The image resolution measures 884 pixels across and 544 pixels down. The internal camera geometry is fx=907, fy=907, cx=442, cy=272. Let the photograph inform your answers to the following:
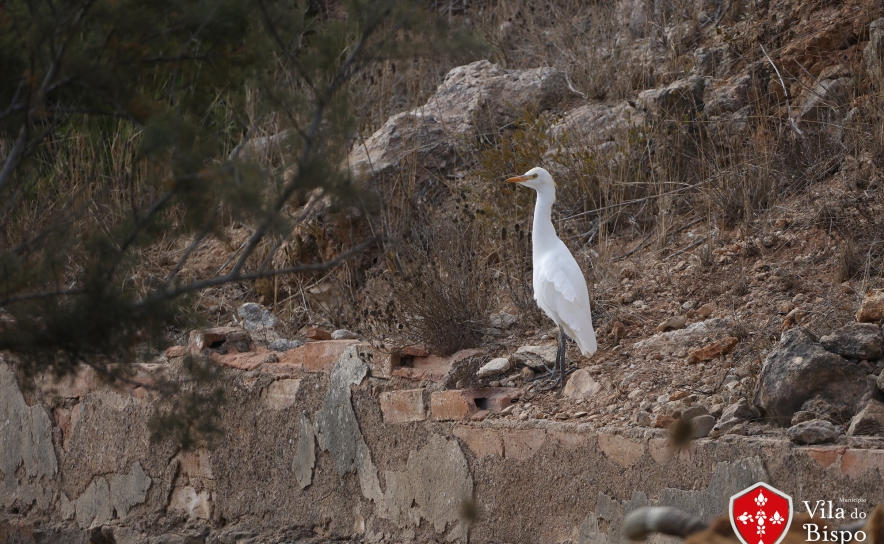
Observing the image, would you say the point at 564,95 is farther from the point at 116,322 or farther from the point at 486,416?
the point at 116,322

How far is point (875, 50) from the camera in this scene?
239 inches

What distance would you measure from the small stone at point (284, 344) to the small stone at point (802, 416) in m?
3.03

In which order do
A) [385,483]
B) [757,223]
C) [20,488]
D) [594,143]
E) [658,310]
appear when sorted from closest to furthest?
[385,483] → [658,310] → [757,223] → [20,488] → [594,143]

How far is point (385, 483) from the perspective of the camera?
4.55 metres

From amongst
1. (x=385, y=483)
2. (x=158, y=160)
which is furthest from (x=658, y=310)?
(x=158, y=160)

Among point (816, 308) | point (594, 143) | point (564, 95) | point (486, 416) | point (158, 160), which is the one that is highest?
point (564, 95)

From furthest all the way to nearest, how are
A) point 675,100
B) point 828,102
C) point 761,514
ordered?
point 675,100 → point 828,102 → point 761,514

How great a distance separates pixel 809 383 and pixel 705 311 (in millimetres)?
1221

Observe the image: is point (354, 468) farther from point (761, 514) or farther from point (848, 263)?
point (848, 263)

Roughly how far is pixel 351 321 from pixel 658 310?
223 centimetres

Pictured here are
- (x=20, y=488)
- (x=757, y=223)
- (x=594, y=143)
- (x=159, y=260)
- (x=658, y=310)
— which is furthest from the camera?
(x=159, y=260)

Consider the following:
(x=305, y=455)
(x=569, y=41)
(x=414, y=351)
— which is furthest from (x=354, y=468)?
(x=569, y=41)

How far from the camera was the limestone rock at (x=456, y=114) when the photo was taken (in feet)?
24.1

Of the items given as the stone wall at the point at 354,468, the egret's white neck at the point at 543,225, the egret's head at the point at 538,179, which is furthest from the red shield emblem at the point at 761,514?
the egret's head at the point at 538,179
